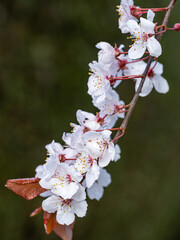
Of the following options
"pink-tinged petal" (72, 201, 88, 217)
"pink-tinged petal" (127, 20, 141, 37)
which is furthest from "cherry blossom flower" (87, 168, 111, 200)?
"pink-tinged petal" (127, 20, 141, 37)

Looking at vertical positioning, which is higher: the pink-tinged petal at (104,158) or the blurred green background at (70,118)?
the pink-tinged petal at (104,158)

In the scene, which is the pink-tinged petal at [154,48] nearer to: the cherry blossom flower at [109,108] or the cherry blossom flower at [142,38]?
the cherry blossom flower at [142,38]

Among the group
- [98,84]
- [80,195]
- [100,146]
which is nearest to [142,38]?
[98,84]

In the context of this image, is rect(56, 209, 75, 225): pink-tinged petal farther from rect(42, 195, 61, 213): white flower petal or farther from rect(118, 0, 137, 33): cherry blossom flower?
rect(118, 0, 137, 33): cherry blossom flower

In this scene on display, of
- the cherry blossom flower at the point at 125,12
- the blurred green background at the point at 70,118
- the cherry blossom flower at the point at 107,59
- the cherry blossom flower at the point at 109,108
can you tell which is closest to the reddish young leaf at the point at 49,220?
the cherry blossom flower at the point at 109,108

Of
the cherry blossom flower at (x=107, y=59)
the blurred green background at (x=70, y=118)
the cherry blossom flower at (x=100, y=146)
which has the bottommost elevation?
the blurred green background at (x=70, y=118)

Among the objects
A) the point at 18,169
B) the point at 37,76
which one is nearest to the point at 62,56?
the point at 37,76

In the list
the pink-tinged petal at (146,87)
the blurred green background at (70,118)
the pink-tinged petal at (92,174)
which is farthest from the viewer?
the blurred green background at (70,118)
